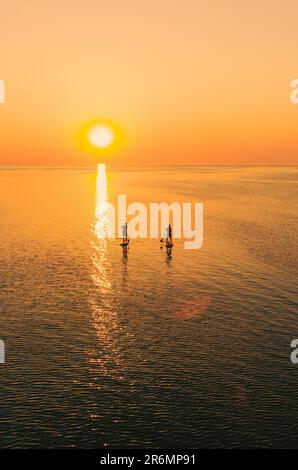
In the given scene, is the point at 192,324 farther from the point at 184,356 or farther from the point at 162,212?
the point at 162,212

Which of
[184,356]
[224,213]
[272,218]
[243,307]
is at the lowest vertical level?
[184,356]

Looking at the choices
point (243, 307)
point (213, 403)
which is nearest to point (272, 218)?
point (243, 307)

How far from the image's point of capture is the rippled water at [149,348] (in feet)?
116

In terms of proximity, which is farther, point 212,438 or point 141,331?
point 141,331

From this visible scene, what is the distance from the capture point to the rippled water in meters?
35.3

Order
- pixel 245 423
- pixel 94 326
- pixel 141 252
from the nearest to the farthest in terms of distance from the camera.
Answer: pixel 245 423
pixel 94 326
pixel 141 252

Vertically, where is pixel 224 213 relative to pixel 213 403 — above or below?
above

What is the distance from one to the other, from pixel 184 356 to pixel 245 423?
1155cm

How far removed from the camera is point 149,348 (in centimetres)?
4831

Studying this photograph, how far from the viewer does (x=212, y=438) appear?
34031 millimetres

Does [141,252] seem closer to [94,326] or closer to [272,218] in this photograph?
[94,326]

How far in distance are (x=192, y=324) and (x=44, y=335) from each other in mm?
17439
